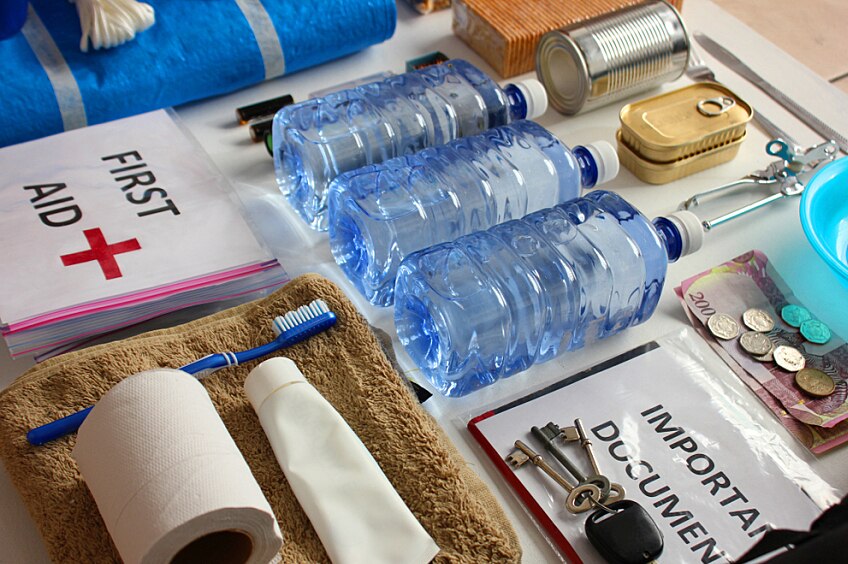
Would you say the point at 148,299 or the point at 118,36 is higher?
the point at 118,36

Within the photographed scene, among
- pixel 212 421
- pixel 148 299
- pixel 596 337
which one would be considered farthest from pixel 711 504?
pixel 148 299

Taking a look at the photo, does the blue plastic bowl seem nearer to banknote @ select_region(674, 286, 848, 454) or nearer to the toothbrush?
banknote @ select_region(674, 286, 848, 454)

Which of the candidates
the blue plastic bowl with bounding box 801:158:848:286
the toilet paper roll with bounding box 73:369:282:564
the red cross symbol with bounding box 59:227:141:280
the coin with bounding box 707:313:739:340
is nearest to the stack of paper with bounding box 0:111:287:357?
the red cross symbol with bounding box 59:227:141:280

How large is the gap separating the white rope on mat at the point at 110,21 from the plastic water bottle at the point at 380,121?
10.0 inches

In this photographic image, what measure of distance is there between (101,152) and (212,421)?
1.72 ft

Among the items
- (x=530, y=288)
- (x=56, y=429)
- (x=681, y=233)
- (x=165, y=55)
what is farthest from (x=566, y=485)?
(x=165, y=55)

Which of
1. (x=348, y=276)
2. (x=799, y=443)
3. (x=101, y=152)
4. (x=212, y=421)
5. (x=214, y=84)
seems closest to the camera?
(x=212, y=421)

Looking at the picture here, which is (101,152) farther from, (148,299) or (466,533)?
(466,533)

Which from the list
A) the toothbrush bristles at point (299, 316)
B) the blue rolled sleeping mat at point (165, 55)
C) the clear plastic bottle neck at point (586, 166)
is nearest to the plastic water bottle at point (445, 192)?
the clear plastic bottle neck at point (586, 166)

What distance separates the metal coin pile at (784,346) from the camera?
0.85m

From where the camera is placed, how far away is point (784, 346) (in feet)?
2.89

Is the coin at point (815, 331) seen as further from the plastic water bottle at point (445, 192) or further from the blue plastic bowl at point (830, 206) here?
the plastic water bottle at point (445, 192)

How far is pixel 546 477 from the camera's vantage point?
0.77 meters

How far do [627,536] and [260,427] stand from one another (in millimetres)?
309
